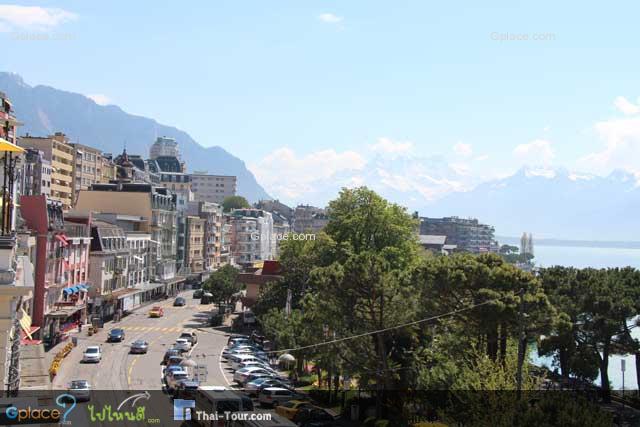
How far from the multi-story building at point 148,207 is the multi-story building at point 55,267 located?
26.1 m

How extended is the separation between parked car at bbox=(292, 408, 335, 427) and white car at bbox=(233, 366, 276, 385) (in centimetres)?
1048

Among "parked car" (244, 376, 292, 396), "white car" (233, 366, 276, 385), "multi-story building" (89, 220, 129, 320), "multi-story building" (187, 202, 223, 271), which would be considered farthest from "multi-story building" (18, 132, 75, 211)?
"parked car" (244, 376, 292, 396)

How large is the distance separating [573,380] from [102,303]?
46933mm

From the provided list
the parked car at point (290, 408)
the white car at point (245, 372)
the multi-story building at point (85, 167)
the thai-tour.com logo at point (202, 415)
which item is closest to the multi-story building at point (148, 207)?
the multi-story building at point (85, 167)

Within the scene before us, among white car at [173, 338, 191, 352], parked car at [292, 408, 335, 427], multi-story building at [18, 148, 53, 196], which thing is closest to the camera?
parked car at [292, 408, 335, 427]


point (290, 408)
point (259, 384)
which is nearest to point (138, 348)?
point (259, 384)

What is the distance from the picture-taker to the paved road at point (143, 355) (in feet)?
146

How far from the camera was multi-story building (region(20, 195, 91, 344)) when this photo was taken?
54750mm

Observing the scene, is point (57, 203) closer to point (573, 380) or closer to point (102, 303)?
point (102, 303)

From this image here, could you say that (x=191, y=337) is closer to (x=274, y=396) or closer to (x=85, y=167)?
(x=274, y=396)

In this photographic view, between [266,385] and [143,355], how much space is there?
643 inches

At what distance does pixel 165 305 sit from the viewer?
96.6m

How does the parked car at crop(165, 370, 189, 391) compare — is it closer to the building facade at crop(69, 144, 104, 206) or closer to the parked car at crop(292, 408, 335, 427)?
the parked car at crop(292, 408, 335, 427)

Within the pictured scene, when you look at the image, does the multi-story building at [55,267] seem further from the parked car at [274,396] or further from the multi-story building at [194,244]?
the multi-story building at [194,244]
